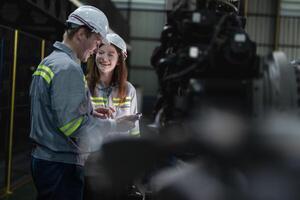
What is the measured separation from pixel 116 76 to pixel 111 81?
48mm

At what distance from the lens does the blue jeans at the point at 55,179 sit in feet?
7.27

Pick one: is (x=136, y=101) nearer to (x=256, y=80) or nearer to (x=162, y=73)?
(x=162, y=73)

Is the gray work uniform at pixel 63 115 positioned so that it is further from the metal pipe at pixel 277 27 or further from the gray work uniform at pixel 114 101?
the metal pipe at pixel 277 27

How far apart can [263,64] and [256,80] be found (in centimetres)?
10

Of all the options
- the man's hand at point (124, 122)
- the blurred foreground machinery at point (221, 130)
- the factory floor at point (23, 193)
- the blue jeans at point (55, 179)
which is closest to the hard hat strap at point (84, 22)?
the man's hand at point (124, 122)

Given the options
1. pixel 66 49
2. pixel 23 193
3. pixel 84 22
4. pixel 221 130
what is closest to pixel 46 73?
pixel 66 49

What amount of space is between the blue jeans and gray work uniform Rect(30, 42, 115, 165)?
0.03 meters

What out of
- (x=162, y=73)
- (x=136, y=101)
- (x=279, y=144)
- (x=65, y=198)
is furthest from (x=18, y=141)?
(x=279, y=144)

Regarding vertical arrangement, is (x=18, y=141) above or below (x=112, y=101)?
below

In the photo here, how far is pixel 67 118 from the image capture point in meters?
2.02

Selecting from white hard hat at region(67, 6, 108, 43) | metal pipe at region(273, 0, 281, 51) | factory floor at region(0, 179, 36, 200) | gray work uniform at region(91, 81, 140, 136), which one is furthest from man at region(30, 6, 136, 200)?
metal pipe at region(273, 0, 281, 51)

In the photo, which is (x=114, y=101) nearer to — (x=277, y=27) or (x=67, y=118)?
(x=67, y=118)

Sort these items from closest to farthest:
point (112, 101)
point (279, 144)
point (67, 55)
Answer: point (279, 144) → point (67, 55) → point (112, 101)

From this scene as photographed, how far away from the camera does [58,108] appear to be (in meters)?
2.05
